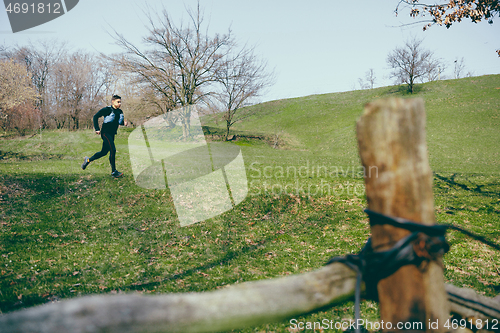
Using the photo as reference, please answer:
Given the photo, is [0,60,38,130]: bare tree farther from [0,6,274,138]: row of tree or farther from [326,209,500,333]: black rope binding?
[326,209,500,333]: black rope binding

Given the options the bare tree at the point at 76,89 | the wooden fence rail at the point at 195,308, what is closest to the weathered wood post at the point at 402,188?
the wooden fence rail at the point at 195,308

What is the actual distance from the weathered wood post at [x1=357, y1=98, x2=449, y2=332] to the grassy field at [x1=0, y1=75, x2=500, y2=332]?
411 centimetres

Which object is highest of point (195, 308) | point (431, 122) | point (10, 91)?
point (10, 91)

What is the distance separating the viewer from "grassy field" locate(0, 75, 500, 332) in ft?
23.5

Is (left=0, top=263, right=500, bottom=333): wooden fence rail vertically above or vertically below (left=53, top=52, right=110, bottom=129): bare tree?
below

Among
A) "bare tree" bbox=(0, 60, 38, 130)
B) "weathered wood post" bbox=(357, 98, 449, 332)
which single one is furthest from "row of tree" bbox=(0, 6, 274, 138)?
"weathered wood post" bbox=(357, 98, 449, 332)

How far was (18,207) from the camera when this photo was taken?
12.4 m

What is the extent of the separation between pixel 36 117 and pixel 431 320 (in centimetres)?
5165

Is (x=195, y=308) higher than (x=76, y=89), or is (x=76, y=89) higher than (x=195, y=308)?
(x=76, y=89)

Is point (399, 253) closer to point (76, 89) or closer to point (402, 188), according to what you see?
point (402, 188)

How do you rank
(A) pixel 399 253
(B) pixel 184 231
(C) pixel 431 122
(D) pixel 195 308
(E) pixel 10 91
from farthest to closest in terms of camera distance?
(C) pixel 431 122 < (E) pixel 10 91 < (B) pixel 184 231 < (A) pixel 399 253 < (D) pixel 195 308

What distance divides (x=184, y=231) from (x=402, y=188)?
10.7 metres

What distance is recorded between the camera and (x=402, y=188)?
163 cm

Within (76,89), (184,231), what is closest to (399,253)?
(184,231)
